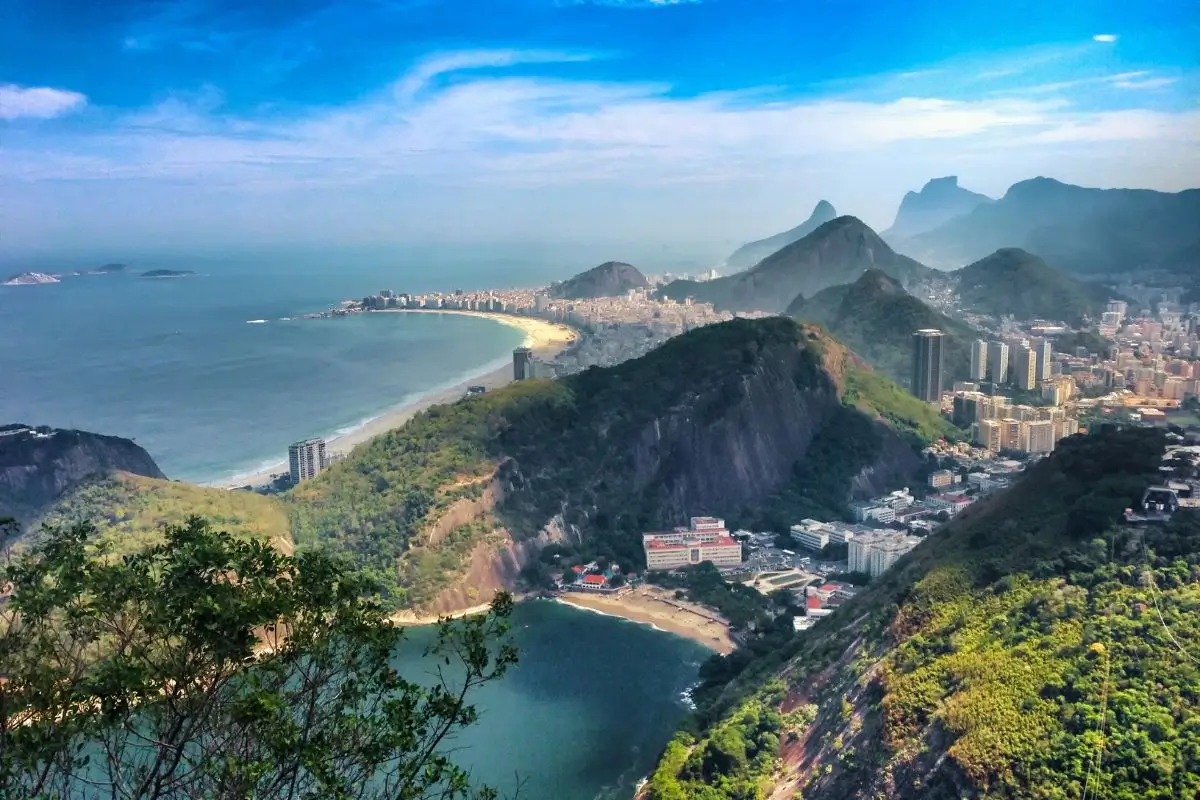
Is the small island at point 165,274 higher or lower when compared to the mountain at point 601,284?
higher

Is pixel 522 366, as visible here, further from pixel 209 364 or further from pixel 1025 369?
pixel 1025 369

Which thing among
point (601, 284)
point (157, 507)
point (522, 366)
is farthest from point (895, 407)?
point (601, 284)

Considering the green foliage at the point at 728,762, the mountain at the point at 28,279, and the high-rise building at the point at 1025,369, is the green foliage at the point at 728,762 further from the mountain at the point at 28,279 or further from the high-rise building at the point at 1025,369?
the mountain at the point at 28,279

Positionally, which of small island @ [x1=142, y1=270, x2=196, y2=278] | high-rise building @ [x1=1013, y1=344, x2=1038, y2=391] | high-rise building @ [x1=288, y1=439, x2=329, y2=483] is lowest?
high-rise building @ [x1=288, y1=439, x2=329, y2=483]

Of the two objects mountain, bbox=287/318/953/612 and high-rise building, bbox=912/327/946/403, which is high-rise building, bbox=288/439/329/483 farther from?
high-rise building, bbox=912/327/946/403

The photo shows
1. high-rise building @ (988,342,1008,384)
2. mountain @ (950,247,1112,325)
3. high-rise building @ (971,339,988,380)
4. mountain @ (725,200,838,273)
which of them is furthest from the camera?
mountain @ (725,200,838,273)

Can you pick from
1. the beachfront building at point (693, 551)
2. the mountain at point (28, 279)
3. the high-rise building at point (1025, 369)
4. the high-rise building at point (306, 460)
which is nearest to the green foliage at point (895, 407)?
the high-rise building at point (1025, 369)

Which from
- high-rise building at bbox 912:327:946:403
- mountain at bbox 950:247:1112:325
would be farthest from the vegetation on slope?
mountain at bbox 950:247:1112:325
